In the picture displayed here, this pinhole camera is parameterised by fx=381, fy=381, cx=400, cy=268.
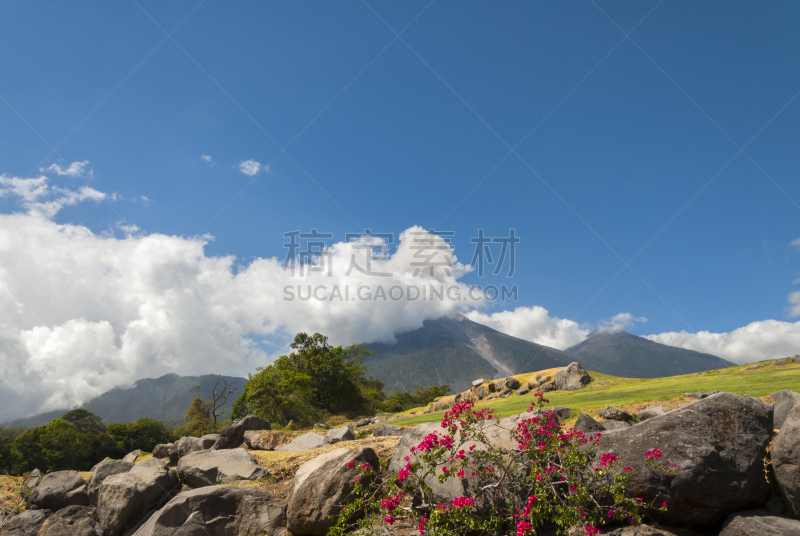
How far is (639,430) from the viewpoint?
7156mm

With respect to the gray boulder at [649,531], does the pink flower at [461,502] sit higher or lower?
higher

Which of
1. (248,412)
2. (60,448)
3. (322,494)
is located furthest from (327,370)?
(322,494)

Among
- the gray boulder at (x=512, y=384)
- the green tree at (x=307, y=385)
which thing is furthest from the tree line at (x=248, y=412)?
the gray boulder at (x=512, y=384)

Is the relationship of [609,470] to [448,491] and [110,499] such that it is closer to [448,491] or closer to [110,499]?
[448,491]

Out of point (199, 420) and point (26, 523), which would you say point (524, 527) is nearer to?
point (26, 523)

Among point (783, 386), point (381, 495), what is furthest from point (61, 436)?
point (783, 386)

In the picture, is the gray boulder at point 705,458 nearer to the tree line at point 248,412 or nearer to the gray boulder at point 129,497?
the gray boulder at point 129,497

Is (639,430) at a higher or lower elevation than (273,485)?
higher

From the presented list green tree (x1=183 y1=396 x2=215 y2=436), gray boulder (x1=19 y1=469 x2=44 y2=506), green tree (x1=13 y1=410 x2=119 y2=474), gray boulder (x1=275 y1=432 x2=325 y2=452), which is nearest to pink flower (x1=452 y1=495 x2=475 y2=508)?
gray boulder (x1=275 y1=432 x2=325 y2=452)

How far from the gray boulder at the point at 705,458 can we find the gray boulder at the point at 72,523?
12877mm

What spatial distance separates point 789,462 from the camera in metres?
5.90

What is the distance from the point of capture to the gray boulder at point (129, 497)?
9.66 meters

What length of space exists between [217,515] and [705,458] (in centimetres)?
969

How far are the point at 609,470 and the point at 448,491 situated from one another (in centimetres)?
290
